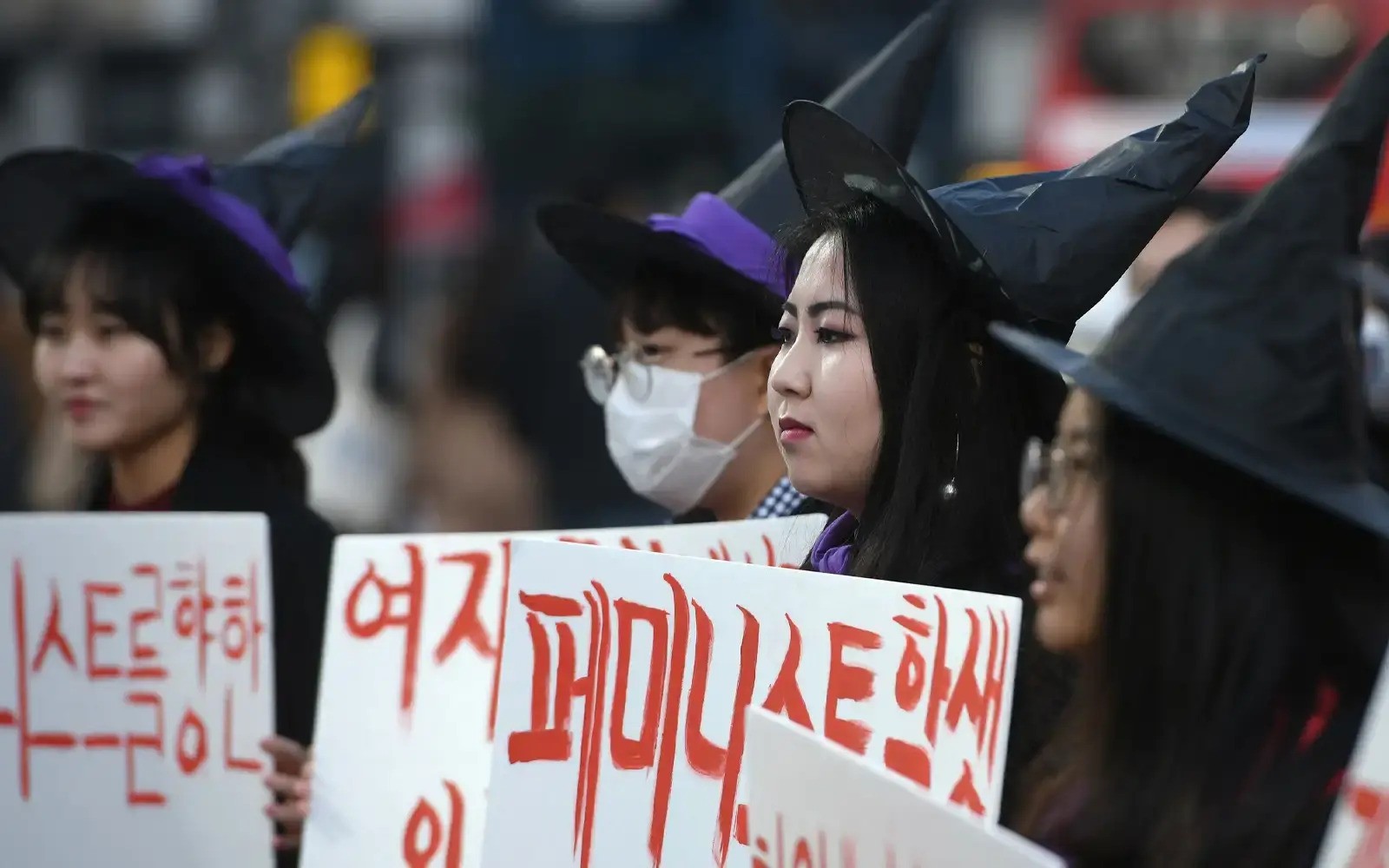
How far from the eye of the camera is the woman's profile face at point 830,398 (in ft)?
9.95

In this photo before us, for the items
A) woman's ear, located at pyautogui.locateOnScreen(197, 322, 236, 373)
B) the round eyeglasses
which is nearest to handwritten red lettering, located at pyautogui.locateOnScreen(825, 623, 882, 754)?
Answer: the round eyeglasses

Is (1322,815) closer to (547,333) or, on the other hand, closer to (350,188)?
(547,333)

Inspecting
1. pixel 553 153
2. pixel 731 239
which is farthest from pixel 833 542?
pixel 553 153

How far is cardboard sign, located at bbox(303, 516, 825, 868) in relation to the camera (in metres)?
3.46

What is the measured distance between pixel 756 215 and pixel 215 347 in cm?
113

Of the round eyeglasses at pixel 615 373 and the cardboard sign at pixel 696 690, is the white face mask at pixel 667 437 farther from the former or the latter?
the cardboard sign at pixel 696 690

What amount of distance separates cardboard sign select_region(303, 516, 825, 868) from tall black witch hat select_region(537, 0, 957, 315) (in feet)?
1.77

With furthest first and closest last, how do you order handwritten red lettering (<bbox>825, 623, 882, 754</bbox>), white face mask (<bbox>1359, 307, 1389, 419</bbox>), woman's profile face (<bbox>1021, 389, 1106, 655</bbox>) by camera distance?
white face mask (<bbox>1359, 307, 1389, 419</bbox>)
handwritten red lettering (<bbox>825, 623, 882, 754</bbox>)
woman's profile face (<bbox>1021, 389, 1106, 655</bbox>)

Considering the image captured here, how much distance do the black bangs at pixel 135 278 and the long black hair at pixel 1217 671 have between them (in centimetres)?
251

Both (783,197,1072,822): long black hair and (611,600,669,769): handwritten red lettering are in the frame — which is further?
(783,197,1072,822): long black hair

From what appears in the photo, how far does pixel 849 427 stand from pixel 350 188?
838cm

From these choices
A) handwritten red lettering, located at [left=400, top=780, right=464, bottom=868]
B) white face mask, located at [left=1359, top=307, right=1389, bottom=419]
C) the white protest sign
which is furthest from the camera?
white face mask, located at [left=1359, top=307, right=1389, bottom=419]

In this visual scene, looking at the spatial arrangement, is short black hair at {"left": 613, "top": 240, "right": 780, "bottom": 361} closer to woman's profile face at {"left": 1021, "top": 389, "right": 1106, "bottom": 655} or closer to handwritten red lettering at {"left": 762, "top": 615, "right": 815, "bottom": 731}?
handwritten red lettering at {"left": 762, "top": 615, "right": 815, "bottom": 731}

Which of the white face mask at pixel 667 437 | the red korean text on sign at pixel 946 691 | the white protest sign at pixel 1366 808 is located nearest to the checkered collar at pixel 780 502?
the white face mask at pixel 667 437
